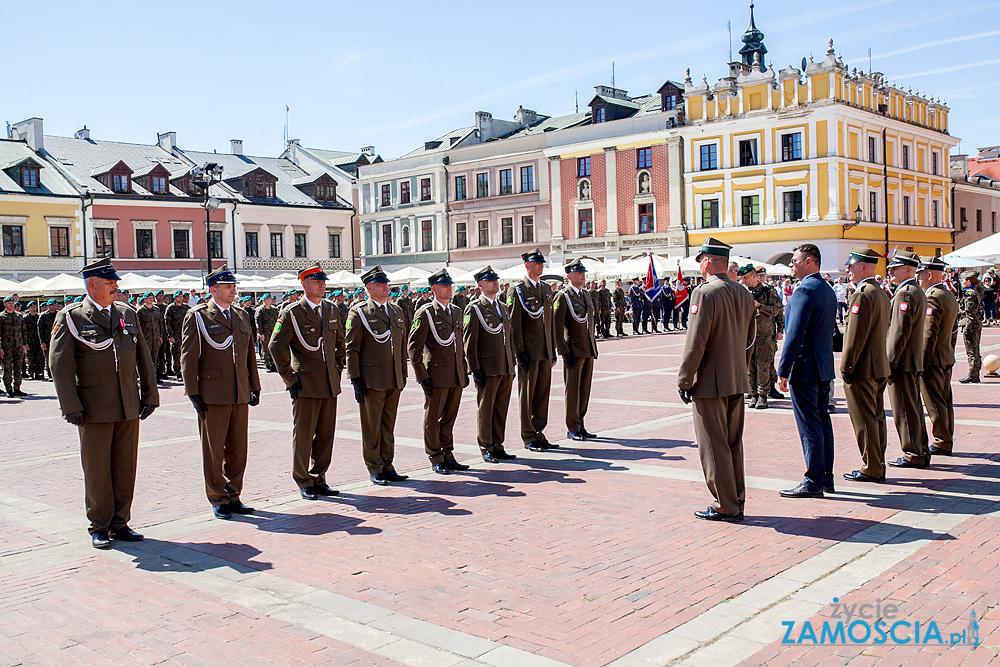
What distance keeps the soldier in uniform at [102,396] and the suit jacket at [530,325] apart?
434 cm

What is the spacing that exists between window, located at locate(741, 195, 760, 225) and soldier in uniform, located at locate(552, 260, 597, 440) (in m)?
38.7

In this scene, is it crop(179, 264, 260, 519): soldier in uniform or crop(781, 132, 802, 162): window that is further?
crop(781, 132, 802, 162): window

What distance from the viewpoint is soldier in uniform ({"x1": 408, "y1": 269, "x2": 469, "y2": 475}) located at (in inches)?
344

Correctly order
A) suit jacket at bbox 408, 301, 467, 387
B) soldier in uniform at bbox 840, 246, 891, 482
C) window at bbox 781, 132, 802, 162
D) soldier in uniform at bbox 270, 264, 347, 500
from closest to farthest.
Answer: soldier in uniform at bbox 840, 246, 891, 482, soldier in uniform at bbox 270, 264, 347, 500, suit jacket at bbox 408, 301, 467, 387, window at bbox 781, 132, 802, 162

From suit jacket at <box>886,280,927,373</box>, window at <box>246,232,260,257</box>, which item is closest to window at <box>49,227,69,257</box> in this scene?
window at <box>246,232,260,257</box>

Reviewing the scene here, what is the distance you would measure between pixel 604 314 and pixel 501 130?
1375 inches

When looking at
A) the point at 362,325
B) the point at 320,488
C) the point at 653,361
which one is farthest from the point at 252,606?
the point at 653,361

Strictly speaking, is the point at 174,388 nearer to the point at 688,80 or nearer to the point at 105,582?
the point at 105,582

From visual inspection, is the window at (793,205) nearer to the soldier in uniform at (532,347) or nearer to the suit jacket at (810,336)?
the soldier in uniform at (532,347)

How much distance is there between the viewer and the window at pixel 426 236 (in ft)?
198

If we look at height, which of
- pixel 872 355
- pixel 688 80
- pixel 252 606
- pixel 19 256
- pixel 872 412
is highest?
pixel 688 80

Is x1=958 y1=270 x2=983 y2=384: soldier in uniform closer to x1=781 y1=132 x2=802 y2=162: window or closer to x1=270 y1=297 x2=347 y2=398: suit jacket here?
x1=270 y1=297 x2=347 y2=398: suit jacket

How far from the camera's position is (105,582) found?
18.4 ft

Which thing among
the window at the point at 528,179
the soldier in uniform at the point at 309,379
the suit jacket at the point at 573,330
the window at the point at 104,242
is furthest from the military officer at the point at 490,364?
the window at the point at 528,179
